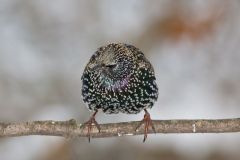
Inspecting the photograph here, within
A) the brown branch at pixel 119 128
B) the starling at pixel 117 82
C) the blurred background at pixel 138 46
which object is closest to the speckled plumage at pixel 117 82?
the starling at pixel 117 82

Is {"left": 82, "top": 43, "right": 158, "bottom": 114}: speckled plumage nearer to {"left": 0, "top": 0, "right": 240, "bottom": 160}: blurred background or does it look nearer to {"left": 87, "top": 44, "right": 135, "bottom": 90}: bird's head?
{"left": 87, "top": 44, "right": 135, "bottom": 90}: bird's head

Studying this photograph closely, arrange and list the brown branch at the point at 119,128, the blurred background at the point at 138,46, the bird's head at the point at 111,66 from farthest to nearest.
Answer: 1. the blurred background at the point at 138,46
2. the bird's head at the point at 111,66
3. the brown branch at the point at 119,128

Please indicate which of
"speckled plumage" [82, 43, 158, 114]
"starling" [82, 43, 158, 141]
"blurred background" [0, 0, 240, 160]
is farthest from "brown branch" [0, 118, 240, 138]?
"blurred background" [0, 0, 240, 160]

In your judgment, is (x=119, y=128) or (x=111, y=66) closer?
(x=119, y=128)

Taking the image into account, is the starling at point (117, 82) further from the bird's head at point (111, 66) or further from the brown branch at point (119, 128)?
the brown branch at point (119, 128)

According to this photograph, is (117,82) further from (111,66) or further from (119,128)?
(119,128)

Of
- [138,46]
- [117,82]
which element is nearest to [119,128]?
[117,82]

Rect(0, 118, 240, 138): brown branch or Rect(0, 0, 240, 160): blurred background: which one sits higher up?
Rect(0, 0, 240, 160): blurred background

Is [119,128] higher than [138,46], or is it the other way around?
[138,46]

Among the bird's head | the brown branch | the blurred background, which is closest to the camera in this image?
the brown branch
